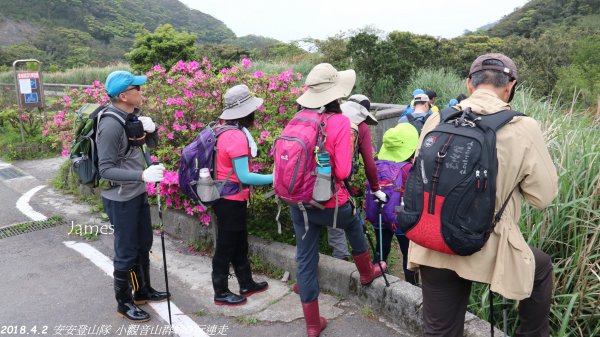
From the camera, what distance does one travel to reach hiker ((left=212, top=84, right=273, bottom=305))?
3.62 metres

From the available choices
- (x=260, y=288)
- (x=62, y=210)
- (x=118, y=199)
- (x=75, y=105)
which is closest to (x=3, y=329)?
(x=118, y=199)

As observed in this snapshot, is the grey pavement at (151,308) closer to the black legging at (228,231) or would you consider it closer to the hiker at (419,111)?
the black legging at (228,231)

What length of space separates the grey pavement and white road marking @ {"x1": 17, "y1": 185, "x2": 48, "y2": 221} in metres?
0.60

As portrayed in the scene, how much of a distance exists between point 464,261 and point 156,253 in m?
3.67

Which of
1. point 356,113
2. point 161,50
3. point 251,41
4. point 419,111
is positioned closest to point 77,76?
point 161,50

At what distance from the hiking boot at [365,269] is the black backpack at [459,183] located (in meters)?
1.36

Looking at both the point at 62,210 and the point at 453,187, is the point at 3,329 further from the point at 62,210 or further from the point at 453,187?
the point at 453,187

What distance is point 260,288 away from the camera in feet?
13.7

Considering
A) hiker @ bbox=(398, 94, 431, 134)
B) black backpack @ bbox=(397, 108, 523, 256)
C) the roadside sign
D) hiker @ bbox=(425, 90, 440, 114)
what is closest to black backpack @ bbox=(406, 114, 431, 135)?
hiker @ bbox=(398, 94, 431, 134)

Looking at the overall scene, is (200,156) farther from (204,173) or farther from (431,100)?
(431,100)

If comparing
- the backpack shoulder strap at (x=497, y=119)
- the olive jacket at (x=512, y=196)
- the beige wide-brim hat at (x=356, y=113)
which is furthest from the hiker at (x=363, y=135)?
the backpack shoulder strap at (x=497, y=119)

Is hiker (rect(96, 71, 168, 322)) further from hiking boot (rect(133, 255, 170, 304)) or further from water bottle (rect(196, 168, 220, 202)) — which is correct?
water bottle (rect(196, 168, 220, 202))

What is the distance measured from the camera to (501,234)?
2250 millimetres

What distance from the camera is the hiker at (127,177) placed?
136 inches
